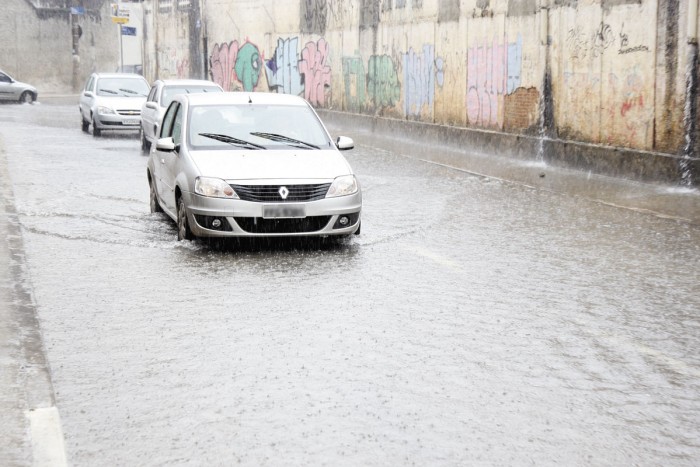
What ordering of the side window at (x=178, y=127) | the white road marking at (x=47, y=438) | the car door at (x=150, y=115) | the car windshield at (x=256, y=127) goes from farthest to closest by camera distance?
1. the car door at (x=150, y=115)
2. the side window at (x=178, y=127)
3. the car windshield at (x=256, y=127)
4. the white road marking at (x=47, y=438)

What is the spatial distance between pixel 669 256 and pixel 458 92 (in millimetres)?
13371

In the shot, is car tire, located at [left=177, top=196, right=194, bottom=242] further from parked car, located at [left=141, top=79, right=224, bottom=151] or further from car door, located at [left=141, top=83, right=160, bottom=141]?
parked car, located at [left=141, top=79, right=224, bottom=151]

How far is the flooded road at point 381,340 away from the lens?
5.12 meters

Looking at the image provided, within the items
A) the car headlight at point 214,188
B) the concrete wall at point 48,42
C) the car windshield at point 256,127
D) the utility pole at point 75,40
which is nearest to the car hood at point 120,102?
the car windshield at point 256,127

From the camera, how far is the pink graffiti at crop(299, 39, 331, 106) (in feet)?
104

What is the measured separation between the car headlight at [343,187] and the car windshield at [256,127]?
889 millimetres

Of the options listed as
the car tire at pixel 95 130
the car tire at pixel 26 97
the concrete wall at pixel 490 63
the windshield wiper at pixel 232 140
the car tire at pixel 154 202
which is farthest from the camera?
the car tire at pixel 26 97

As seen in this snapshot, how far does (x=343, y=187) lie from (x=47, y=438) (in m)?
5.71

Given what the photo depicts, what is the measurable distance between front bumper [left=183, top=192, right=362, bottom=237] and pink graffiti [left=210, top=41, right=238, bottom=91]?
29.8 meters

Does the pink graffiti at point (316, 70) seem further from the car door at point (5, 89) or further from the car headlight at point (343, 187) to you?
the car headlight at point (343, 187)

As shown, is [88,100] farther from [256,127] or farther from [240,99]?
[256,127]

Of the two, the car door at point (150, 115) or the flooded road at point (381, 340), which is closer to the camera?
the flooded road at point (381, 340)

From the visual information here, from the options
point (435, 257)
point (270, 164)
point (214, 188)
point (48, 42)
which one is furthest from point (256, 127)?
point (48, 42)

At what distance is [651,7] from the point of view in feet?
53.6
